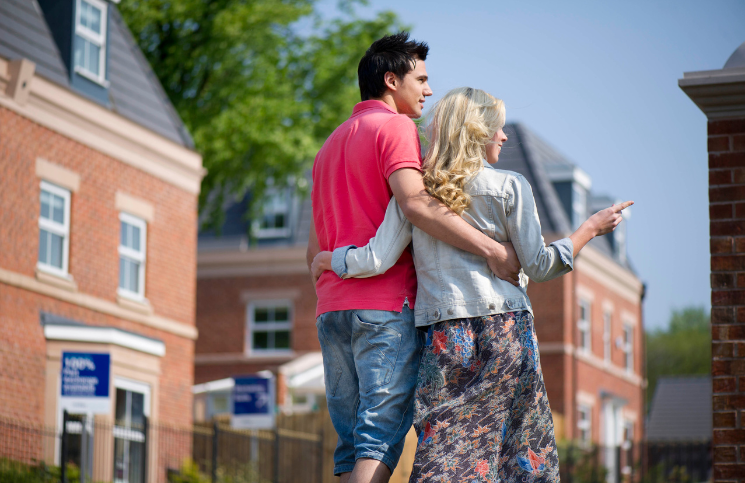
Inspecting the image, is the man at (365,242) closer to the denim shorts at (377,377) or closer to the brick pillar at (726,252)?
the denim shorts at (377,377)

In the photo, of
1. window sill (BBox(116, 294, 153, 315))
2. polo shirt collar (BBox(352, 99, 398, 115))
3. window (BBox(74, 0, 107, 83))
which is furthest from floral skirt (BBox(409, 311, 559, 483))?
window (BBox(74, 0, 107, 83))

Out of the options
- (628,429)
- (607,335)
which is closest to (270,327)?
(607,335)

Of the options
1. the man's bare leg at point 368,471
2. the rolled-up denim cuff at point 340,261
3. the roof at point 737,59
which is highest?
the roof at point 737,59

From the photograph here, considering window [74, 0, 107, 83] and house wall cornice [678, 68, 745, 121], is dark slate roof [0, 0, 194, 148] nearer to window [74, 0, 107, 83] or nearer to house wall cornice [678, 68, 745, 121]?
window [74, 0, 107, 83]

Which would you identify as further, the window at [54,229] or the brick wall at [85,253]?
the window at [54,229]

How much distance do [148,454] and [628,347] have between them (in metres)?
24.7

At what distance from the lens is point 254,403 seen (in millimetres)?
16484

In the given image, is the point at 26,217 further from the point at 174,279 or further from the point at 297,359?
the point at 297,359

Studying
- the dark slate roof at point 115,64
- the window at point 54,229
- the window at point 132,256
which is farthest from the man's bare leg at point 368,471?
the window at point 132,256

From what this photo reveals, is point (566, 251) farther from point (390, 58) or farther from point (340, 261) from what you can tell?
point (390, 58)

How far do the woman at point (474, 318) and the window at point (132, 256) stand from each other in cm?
1525

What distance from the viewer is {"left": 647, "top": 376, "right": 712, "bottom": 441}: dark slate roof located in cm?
4394

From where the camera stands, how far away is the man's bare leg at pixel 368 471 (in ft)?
12.2

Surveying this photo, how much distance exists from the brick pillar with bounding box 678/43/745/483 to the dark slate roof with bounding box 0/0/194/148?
12.7 m
